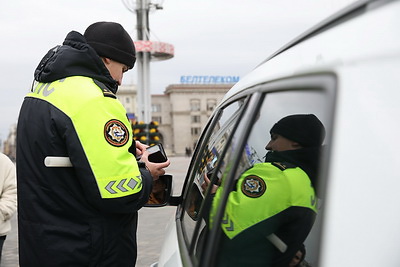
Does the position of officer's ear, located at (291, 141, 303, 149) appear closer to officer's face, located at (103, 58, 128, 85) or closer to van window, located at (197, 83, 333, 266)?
van window, located at (197, 83, 333, 266)

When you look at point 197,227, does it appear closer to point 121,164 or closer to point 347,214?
point 121,164

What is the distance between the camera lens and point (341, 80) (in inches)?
33.0

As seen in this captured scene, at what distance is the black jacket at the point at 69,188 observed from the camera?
6.74ft

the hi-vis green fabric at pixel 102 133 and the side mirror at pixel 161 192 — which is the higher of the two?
the hi-vis green fabric at pixel 102 133

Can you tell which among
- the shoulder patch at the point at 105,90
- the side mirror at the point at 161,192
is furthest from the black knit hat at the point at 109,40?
the side mirror at the point at 161,192

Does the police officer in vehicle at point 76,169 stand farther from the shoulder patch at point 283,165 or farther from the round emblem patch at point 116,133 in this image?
the shoulder patch at point 283,165

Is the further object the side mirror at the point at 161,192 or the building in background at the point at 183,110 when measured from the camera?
the building in background at the point at 183,110

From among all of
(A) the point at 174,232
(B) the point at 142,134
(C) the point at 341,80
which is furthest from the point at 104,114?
(B) the point at 142,134

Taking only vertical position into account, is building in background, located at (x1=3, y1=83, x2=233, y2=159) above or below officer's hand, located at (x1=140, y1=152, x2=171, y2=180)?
below

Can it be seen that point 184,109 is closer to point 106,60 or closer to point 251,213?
point 106,60


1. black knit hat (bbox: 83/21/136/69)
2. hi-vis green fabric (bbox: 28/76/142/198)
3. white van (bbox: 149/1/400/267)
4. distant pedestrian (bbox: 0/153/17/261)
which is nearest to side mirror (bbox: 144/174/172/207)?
hi-vis green fabric (bbox: 28/76/142/198)

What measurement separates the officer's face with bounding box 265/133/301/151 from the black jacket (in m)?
0.68

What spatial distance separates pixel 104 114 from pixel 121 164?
21 centimetres

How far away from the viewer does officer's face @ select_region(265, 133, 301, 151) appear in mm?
1502
